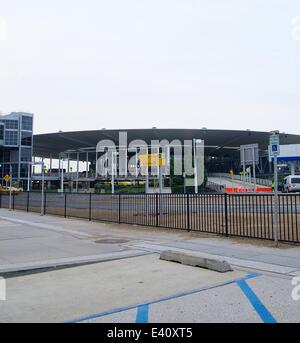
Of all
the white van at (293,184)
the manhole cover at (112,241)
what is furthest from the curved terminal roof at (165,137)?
the manhole cover at (112,241)

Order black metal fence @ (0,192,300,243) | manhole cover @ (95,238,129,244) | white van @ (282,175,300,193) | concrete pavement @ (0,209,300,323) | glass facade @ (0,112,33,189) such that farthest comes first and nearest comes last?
1. glass facade @ (0,112,33,189)
2. white van @ (282,175,300,193)
3. black metal fence @ (0,192,300,243)
4. manhole cover @ (95,238,129,244)
5. concrete pavement @ (0,209,300,323)

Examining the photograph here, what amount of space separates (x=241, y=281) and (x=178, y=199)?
9.49 m

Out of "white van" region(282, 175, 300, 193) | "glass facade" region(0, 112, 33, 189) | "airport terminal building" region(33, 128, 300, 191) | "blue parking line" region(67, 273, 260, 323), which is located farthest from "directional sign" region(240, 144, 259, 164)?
"glass facade" region(0, 112, 33, 189)

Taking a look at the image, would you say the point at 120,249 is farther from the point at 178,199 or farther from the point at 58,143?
the point at 58,143

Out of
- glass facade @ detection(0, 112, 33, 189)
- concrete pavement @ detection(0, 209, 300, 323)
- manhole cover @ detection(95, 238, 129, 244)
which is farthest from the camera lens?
glass facade @ detection(0, 112, 33, 189)

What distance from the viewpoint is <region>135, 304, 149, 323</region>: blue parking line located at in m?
4.80

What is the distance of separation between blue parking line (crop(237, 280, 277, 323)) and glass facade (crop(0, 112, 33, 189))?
90308mm

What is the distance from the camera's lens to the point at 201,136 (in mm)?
90562

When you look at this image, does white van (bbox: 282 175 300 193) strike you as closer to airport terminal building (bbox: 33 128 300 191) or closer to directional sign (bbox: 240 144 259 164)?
directional sign (bbox: 240 144 259 164)

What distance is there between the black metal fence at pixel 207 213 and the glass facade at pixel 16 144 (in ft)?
229

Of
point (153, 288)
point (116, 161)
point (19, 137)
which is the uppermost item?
point (19, 137)

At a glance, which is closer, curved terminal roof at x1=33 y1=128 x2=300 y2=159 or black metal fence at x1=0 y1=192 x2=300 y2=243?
black metal fence at x1=0 y1=192 x2=300 y2=243

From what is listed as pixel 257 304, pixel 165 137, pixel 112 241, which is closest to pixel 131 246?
pixel 112 241
